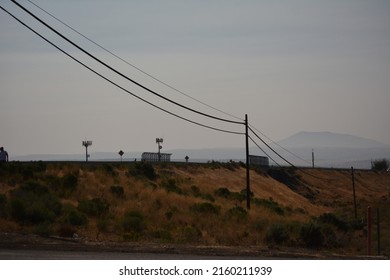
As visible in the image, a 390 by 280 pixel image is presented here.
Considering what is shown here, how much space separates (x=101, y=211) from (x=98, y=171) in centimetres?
1564

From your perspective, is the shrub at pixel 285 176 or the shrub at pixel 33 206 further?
the shrub at pixel 285 176

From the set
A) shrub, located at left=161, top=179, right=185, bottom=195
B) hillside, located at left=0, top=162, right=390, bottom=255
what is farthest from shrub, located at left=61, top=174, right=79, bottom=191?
shrub, located at left=161, top=179, right=185, bottom=195

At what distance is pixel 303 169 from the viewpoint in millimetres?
100000

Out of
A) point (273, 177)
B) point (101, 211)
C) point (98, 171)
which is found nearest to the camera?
point (101, 211)

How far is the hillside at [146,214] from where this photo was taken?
23266 mm

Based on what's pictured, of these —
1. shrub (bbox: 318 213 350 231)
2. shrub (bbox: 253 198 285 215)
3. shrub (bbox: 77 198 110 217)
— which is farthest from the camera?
shrub (bbox: 253 198 285 215)

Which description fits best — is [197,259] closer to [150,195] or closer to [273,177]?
[150,195]

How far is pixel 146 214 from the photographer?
1198 inches

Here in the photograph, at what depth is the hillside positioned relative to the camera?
23.3m

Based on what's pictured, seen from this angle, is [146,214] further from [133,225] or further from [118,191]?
[118,191]

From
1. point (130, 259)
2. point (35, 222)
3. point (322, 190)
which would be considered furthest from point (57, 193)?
point (322, 190)

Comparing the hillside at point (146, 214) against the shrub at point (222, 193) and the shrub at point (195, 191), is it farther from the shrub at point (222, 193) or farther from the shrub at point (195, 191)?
the shrub at point (195, 191)

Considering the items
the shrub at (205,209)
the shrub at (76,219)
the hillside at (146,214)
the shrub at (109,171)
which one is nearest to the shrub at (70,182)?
the hillside at (146,214)

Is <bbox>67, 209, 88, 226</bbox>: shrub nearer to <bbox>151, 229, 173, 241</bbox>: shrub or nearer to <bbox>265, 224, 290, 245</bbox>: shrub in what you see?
<bbox>151, 229, 173, 241</bbox>: shrub
